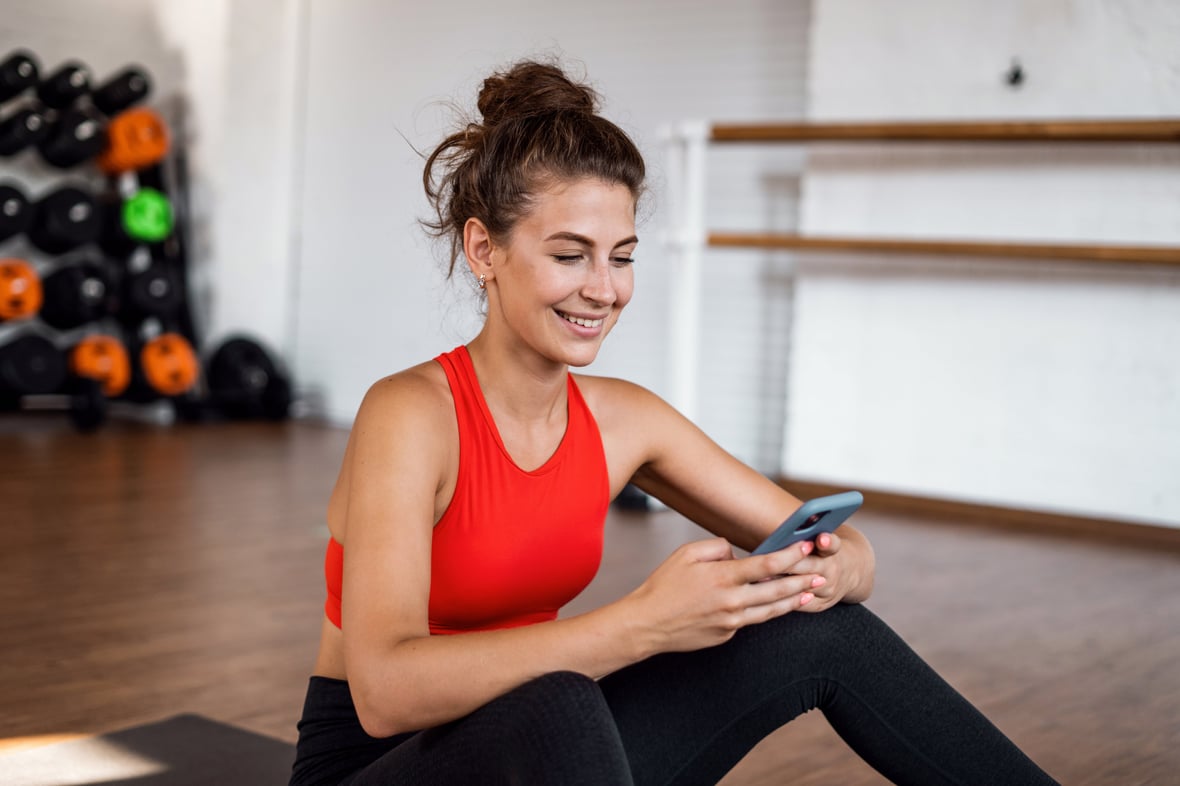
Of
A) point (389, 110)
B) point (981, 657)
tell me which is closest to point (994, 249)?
point (981, 657)

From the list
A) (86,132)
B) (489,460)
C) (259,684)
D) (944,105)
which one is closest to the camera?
(489,460)

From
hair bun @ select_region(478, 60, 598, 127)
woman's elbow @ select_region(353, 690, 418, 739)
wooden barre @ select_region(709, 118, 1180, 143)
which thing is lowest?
woman's elbow @ select_region(353, 690, 418, 739)

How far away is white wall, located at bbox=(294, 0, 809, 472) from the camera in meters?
4.80

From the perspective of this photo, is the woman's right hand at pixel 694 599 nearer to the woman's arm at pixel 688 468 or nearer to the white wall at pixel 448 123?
the woman's arm at pixel 688 468

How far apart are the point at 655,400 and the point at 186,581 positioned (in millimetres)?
1795

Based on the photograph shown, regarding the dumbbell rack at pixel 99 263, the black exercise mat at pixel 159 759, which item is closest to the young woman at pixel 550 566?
the black exercise mat at pixel 159 759

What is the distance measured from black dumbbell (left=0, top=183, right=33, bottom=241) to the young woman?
179 inches

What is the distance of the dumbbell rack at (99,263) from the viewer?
545 cm

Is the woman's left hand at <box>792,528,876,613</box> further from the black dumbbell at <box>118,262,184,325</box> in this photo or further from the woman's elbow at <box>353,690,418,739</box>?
the black dumbbell at <box>118,262,184,325</box>

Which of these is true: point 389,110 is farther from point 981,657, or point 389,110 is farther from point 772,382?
point 981,657

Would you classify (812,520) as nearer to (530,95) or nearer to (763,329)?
(530,95)

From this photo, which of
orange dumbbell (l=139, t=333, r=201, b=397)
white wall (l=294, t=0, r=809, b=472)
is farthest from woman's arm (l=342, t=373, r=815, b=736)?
orange dumbbell (l=139, t=333, r=201, b=397)

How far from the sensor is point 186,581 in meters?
2.81

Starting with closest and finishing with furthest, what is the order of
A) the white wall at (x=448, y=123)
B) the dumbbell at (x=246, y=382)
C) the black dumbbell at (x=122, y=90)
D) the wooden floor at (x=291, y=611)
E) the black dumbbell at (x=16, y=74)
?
the wooden floor at (x=291, y=611)
the white wall at (x=448, y=123)
the black dumbbell at (x=16, y=74)
the black dumbbell at (x=122, y=90)
the dumbbell at (x=246, y=382)
